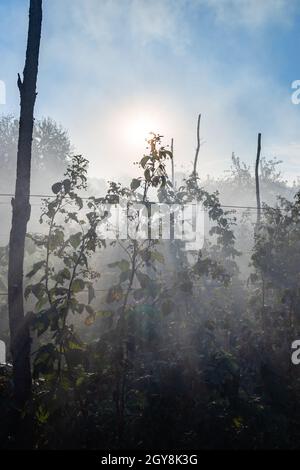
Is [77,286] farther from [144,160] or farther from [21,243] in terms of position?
[144,160]

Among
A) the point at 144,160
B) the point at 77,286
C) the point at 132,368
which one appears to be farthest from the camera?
the point at 132,368

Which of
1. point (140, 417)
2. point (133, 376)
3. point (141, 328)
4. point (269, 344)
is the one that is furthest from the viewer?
point (269, 344)

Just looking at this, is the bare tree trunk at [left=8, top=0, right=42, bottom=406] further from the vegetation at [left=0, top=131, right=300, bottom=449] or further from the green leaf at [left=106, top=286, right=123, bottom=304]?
the green leaf at [left=106, top=286, right=123, bottom=304]

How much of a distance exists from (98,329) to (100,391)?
4.40 metres

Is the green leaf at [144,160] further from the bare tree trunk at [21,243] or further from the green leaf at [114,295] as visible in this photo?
the bare tree trunk at [21,243]

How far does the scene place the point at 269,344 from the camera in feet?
20.4

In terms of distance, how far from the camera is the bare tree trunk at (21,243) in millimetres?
4875

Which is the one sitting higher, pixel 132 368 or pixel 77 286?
pixel 77 286

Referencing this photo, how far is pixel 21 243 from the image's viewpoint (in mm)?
4906

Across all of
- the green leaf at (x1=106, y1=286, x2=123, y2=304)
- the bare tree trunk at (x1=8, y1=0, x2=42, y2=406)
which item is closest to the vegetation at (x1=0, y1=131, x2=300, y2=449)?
the green leaf at (x1=106, y1=286, x2=123, y2=304)

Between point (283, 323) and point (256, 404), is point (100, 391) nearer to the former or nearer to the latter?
point (256, 404)

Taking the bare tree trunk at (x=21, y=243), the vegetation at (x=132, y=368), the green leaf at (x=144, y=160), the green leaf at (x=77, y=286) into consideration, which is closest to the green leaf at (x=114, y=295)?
the vegetation at (x=132, y=368)

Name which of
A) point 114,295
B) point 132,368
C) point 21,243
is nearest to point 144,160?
point 114,295
